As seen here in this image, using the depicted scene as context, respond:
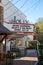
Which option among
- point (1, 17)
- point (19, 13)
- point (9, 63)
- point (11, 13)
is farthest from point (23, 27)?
point (19, 13)

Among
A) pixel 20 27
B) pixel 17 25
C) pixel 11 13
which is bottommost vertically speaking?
pixel 20 27

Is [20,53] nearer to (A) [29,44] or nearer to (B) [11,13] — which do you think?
(A) [29,44]

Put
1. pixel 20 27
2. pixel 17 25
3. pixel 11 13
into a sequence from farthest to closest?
1. pixel 11 13
2. pixel 20 27
3. pixel 17 25

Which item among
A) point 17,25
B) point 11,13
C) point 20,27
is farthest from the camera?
point 11,13

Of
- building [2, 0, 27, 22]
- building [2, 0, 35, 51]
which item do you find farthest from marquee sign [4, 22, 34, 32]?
building [2, 0, 27, 22]

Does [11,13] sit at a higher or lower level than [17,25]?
higher

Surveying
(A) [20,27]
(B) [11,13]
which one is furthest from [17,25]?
(B) [11,13]

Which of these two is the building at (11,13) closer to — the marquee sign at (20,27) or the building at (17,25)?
the building at (17,25)

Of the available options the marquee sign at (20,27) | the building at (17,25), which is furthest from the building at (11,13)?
the marquee sign at (20,27)

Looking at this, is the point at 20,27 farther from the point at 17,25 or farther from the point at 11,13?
the point at 11,13

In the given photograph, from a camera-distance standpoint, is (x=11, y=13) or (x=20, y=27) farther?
(x=11, y=13)

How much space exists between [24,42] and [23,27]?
1048 cm

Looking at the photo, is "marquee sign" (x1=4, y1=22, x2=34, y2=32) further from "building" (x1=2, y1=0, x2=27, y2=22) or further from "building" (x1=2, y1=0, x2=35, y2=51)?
"building" (x1=2, y1=0, x2=27, y2=22)

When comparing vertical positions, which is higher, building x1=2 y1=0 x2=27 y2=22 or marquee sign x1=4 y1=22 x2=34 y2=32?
building x1=2 y1=0 x2=27 y2=22
